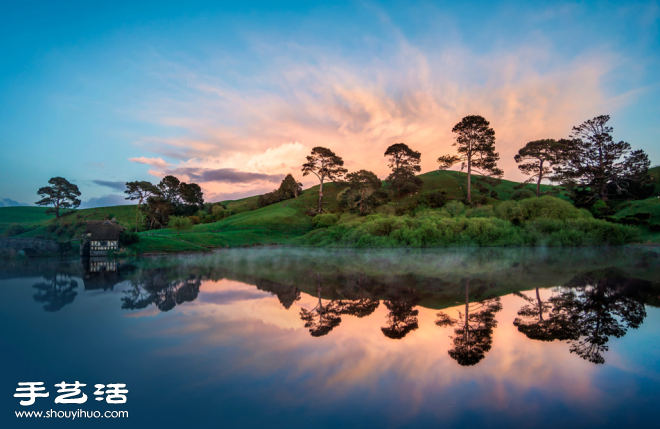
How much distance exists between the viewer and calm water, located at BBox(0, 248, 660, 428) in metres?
4.29

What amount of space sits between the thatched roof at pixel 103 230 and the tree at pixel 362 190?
35042 mm

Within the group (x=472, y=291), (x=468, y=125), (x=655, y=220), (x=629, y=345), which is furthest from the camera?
(x=468, y=125)

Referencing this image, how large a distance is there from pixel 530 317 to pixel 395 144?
194 feet

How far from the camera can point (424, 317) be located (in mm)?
8867

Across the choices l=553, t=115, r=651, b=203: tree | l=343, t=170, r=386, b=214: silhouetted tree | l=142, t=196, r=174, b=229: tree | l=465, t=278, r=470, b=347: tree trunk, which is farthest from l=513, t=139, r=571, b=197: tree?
l=142, t=196, r=174, b=229: tree

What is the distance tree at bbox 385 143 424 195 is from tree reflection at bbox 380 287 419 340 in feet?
168

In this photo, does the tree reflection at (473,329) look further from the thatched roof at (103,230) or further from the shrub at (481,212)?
the thatched roof at (103,230)

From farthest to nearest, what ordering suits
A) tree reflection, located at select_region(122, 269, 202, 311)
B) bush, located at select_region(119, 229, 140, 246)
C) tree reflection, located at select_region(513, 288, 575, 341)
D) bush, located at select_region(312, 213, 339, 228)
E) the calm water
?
bush, located at select_region(312, 213, 339, 228) → bush, located at select_region(119, 229, 140, 246) → tree reflection, located at select_region(122, 269, 202, 311) → tree reflection, located at select_region(513, 288, 575, 341) → the calm water

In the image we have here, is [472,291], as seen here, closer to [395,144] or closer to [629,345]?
[629,345]

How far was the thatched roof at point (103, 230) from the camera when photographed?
33.8m

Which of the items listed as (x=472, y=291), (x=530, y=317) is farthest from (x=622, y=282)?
(x=530, y=317)

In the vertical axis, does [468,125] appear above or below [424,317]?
above

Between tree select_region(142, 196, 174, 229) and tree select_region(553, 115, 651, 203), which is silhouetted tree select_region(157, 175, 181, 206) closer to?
tree select_region(142, 196, 174, 229)

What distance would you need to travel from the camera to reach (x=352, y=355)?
20.6ft
